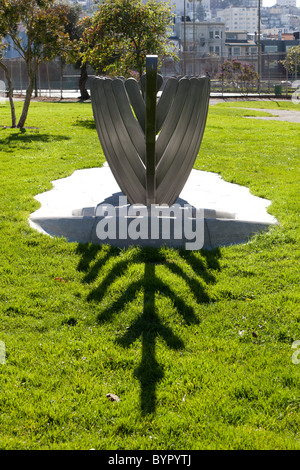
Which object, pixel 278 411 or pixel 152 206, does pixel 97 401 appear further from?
pixel 152 206

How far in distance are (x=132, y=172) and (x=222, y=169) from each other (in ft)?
12.1

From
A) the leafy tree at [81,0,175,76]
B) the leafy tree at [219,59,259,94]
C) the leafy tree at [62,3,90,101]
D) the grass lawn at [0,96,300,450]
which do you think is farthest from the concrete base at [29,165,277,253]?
the leafy tree at [219,59,259,94]

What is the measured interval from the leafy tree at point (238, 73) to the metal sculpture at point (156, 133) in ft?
107

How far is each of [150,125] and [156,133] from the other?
0.58 metres

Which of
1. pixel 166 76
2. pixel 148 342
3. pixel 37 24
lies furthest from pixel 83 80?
pixel 148 342

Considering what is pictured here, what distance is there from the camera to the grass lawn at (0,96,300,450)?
3064 mm

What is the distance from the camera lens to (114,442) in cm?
295

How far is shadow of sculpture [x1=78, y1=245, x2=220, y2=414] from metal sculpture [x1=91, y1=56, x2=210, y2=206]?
122 cm

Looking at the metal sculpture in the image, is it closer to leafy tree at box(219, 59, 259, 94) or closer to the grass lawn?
the grass lawn

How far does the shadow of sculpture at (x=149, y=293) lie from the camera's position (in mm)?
3648

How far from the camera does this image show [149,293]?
15.5 feet

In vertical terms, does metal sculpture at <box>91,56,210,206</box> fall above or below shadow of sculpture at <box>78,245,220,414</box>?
above

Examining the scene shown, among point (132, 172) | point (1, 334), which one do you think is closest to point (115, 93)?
point (132, 172)

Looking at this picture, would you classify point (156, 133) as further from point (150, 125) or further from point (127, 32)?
point (127, 32)
